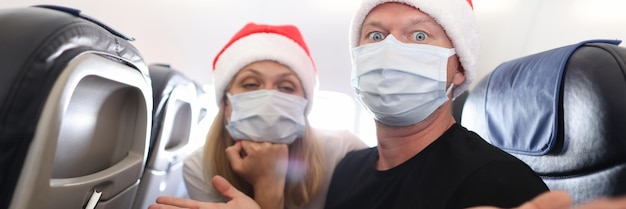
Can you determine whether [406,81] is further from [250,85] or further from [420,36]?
[250,85]

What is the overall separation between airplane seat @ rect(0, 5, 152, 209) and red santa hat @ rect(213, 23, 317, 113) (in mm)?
472

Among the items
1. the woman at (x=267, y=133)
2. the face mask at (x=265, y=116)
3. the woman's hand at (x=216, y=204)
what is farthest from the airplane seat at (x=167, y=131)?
the woman's hand at (x=216, y=204)

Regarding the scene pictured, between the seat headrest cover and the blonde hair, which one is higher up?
the seat headrest cover

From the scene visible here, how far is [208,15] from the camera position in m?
2.14

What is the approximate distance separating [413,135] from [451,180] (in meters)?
0.20

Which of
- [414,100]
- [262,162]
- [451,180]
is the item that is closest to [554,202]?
[451,180]

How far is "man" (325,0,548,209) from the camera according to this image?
2.92ft

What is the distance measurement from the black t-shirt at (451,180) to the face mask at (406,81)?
10cm

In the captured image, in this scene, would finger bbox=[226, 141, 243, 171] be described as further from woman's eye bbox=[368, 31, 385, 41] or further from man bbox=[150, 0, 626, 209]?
woman's eye bbox=[368, 31, 385, 41]

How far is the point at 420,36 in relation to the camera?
994 mm

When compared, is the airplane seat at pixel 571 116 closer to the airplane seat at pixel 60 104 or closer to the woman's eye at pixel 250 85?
the woman's eye at pixel 250 85

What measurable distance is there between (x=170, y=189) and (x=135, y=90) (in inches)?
31.8

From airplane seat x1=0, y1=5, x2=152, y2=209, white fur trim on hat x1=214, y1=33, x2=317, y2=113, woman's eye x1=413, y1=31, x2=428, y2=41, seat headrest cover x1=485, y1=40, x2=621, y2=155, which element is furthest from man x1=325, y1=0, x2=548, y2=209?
airplane seat x1=0, y1=5, x2=152, y2=209

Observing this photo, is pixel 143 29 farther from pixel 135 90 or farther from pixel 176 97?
pixel 135 90
